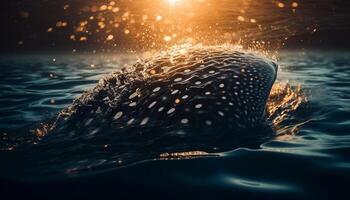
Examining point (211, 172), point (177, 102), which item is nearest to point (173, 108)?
point (177, 102)

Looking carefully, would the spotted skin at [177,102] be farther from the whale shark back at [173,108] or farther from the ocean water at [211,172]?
the ocean water at [211,172]

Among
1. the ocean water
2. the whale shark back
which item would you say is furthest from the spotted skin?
the ocean water

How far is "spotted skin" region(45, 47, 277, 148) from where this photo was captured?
352 centimetres

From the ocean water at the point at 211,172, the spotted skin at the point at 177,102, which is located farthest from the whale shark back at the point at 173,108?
the ocean water at the point at 211,172

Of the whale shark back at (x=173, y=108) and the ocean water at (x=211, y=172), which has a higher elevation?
the whale shark back at (x=173, y=108)

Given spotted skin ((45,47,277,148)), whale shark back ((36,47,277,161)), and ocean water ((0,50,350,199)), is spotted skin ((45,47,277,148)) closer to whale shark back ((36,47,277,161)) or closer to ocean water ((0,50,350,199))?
whale shark back ((36,47,277,161))

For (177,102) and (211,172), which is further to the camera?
(177,102)

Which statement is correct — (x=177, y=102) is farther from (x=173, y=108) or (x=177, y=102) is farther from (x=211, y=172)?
(x=211, y=172)

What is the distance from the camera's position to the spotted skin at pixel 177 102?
3521mm

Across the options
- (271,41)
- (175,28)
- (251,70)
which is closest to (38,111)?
(251,70)

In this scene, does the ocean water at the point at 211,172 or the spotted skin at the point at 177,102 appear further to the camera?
the spotted skin at the point at 177,102

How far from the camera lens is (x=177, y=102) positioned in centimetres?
367

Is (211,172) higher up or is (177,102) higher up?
(177,102)

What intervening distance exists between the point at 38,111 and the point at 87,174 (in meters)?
3.59
